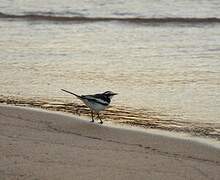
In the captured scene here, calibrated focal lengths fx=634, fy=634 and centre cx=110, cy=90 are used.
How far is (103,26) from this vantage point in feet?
58.0

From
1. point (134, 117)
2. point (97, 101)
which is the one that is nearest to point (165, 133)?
point (134, 117)

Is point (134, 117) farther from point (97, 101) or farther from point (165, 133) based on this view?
point (165, 133)

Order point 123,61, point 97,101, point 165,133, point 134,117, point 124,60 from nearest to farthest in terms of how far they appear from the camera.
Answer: point 165,133 → point 97,101 → point 134,117 → point 123,61 → point 124,60

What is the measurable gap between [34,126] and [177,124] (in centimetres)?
186

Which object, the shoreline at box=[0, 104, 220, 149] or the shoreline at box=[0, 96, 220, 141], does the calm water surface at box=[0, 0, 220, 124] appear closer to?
the shoreline at box=[0, 96, 220, 141]

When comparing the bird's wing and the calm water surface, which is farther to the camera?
the calm water surface

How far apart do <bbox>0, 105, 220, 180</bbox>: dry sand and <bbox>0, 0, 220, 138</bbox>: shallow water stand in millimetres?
1274

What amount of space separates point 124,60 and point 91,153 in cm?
594

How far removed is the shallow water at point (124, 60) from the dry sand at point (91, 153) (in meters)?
1.27

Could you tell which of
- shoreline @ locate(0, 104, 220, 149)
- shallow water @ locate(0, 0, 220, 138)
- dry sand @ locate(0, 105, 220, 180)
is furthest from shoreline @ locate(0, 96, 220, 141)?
dry sand @ locate(0, 105, 220, 180)

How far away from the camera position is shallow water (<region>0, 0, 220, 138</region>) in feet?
31.5

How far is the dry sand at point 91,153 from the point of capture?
6.13 meters

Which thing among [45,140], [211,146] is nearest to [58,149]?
[45,140]

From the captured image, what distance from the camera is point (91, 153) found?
6.77 meters
